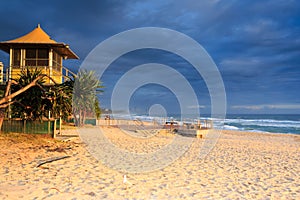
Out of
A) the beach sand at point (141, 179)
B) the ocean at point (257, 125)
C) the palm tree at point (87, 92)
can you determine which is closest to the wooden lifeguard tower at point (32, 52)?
the palm tree at point (87, 92)

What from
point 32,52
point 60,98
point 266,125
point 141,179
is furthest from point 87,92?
point 266,125

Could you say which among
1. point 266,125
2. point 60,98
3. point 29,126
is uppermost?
point 60,98

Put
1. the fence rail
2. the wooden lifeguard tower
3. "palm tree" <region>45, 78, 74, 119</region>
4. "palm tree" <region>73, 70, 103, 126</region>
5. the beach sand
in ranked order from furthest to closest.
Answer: "palm tree" <region>73, 70, 103, 126</region>, the wooden lifeguard tower, the fence rail, "palm tree" <region>45, 78, 74, 119</region>, the beach sand

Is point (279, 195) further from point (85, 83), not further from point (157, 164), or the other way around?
point (85, 83)

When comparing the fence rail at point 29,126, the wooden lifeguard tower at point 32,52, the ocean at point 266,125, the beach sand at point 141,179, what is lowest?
the ocean at point 266,125

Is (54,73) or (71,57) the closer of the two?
(54,73)

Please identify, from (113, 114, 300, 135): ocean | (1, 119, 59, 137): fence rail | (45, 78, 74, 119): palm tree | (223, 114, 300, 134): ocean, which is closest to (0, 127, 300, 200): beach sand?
(45, 78, 74, 119): palm tree

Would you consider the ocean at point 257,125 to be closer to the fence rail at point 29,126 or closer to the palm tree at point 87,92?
the palm tree at point 87,92

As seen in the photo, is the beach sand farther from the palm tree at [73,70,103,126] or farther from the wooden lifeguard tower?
the palm tree at [73,70,103,126]

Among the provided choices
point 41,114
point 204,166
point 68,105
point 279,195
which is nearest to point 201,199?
point 279,195

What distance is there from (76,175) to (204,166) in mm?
3650

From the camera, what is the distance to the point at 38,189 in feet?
16.6

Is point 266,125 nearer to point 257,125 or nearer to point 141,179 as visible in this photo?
point 257,125

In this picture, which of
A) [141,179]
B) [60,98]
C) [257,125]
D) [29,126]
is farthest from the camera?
[257,125]
